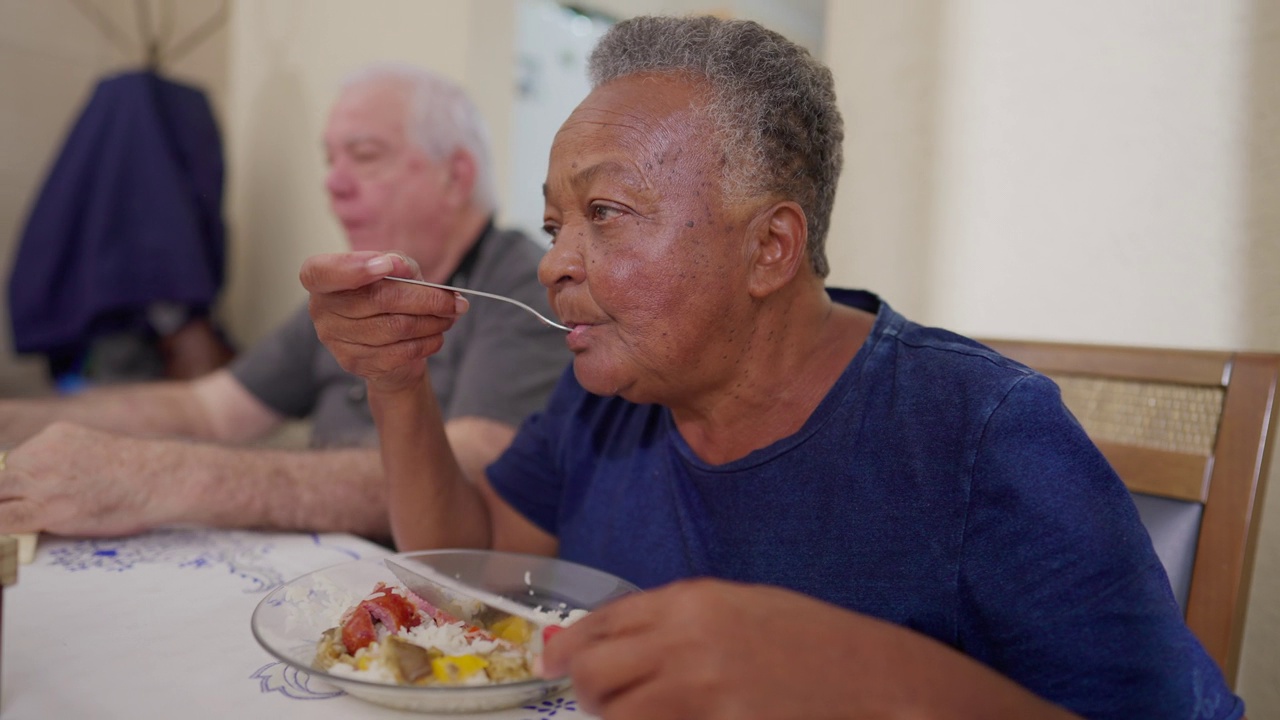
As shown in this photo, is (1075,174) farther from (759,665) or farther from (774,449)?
(759,665)

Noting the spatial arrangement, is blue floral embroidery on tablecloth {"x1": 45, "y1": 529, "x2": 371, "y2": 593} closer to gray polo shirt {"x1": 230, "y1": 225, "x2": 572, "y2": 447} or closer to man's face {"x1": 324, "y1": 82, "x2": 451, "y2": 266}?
gray polo shirt {"x1": 230, "y1": 225, "x2": 572, "y2": 447}

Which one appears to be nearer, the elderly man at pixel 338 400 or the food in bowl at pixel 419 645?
the food in bowl at pixel 419 645

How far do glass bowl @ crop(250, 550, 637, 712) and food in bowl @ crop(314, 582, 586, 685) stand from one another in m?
0.01

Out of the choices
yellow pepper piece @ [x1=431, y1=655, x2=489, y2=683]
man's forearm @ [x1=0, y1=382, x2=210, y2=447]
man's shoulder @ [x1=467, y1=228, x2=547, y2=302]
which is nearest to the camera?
yellow pepper piece @ [x1=431, y1=655, x2=489, y2=683]

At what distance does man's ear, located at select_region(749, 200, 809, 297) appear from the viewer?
90cm

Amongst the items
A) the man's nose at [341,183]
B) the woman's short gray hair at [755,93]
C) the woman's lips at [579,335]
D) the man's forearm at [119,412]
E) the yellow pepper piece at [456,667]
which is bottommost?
the man's forearm at [119,412]

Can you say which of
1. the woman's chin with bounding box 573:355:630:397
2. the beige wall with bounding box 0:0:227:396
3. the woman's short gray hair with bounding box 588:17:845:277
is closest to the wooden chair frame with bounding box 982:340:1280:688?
the woman's short gray hair with bounding box 588:17:845:277

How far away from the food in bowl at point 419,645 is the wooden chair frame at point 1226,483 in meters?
0.68

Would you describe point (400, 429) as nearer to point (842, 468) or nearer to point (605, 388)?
point (605, 388)

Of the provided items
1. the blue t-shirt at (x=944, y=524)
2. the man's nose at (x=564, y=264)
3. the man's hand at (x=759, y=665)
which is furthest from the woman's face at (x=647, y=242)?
the man's hand at (x=759, y=665)

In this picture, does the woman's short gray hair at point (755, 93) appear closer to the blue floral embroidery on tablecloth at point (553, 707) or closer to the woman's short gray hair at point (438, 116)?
the blue floral embroidery on tablecloth at point (553, 707)

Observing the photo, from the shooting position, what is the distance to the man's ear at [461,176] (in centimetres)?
196

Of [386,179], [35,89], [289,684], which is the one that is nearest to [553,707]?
[289,684]

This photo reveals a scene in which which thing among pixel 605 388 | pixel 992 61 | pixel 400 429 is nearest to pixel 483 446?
pixel 400 429
